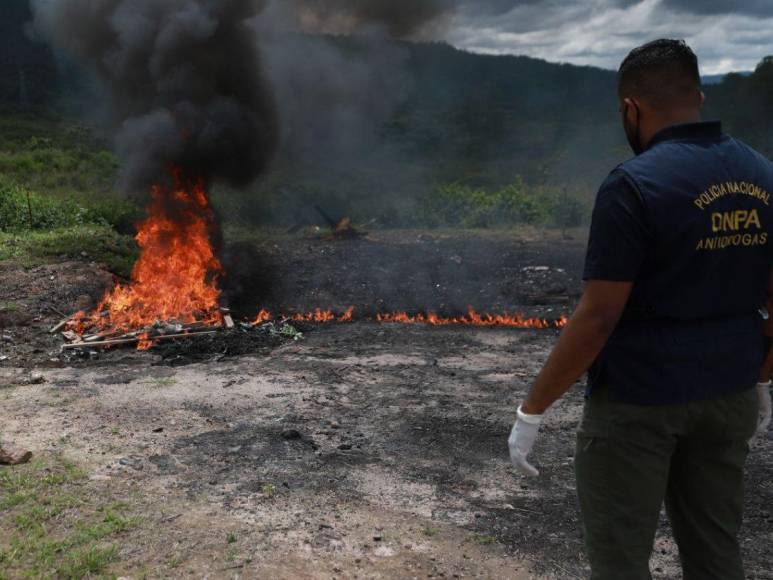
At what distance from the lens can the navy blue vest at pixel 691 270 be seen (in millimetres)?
2072

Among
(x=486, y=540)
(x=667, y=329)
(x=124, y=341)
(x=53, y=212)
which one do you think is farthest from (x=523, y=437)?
(x=53, y=212)

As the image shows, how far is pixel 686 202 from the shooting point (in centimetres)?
206

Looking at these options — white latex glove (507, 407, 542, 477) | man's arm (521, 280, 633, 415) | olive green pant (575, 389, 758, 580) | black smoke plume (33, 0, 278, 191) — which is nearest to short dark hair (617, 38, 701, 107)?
man's arm (521, 280, 633, 415)

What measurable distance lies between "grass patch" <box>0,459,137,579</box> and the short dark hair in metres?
3.46

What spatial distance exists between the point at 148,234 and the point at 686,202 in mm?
9140

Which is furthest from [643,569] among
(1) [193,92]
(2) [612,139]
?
(2) [612,139]

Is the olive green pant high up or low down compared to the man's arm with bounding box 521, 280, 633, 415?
down

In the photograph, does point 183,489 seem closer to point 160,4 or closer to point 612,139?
point 160,4

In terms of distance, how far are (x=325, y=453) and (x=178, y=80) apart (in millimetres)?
8522

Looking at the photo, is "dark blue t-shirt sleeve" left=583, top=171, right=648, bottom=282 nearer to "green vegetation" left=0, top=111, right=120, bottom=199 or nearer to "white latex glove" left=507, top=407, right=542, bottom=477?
"white latex glove" left=507, top=407, right=542, bottom=477

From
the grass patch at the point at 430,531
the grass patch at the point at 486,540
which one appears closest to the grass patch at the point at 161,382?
the grass patch at the point at 430,531

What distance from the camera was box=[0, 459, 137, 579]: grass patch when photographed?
3.40m

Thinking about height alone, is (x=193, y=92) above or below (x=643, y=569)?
above

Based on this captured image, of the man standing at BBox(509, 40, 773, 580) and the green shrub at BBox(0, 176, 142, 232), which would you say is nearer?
the man standing at BBox(509, 40, 773, 580)
